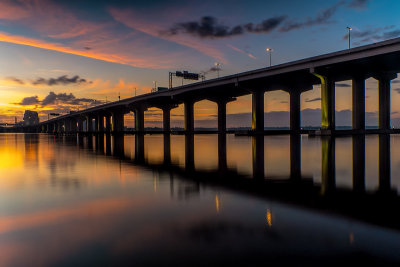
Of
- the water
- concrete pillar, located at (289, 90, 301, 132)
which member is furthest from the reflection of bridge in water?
concrete pillar, located at (289, 90, 301, 132)

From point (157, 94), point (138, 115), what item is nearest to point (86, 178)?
point (157, 94)

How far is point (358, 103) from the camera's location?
247 ft

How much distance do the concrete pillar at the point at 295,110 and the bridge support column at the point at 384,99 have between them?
20.9 m

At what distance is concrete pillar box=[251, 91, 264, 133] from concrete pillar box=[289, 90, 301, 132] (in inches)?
445

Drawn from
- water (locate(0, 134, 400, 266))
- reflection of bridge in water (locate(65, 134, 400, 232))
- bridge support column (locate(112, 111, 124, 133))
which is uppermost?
bridge support column (locate(112, 111, 124, 133))

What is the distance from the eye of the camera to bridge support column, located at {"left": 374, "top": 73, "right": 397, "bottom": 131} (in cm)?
7544

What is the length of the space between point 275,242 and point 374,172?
10.5 meters

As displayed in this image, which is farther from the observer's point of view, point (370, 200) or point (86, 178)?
point (86, 178)

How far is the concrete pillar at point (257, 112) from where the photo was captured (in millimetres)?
81250

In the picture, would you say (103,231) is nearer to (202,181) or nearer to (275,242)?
(275,242)

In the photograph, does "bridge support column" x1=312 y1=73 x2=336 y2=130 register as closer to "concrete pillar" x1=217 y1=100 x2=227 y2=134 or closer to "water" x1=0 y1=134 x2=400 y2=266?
"concrete pillar" x1=217 y1=100 x2=227 y2=134

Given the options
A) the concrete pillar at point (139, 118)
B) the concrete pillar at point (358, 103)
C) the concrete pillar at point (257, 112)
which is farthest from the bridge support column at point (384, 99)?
the concrete pillar at point (139, 118)

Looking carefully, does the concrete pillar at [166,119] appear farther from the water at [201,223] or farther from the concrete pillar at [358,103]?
the water at [201,223]

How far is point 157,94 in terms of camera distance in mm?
101500
